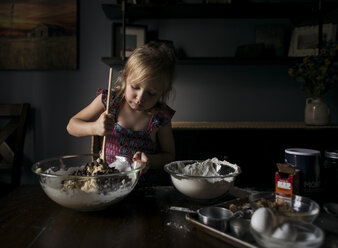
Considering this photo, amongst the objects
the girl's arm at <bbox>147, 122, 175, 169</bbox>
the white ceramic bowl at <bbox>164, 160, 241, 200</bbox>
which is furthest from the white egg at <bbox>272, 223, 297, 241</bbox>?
the girl's arm at <bbox>147, 122, 175, 169</bbox>

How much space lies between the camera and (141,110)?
129cm

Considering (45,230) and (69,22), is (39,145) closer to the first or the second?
(69,22)

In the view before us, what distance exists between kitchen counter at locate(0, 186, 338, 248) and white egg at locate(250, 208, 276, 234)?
0.30ft

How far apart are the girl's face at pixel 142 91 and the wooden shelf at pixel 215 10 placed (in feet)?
3.49

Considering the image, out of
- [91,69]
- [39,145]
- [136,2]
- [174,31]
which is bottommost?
[39,145]

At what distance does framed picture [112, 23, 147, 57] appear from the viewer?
7.19ft

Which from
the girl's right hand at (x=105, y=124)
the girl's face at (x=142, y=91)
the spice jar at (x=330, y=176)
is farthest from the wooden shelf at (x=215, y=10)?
the spice jar at (x=330, y=176)

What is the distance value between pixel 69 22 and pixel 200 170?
1947 millimetres

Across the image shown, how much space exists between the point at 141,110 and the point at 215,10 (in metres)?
1.25

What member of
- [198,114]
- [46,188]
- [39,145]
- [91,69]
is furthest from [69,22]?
[46,188]

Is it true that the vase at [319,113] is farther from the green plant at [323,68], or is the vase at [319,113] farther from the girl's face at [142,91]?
the girl's face at [142,91]

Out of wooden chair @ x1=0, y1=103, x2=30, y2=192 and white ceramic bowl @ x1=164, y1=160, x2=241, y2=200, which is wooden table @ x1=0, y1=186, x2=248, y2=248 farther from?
wooden chair @ x1=0, y1=103, x2=30, y2=192

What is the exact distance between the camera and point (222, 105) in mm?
2377

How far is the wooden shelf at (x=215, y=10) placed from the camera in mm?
2020
